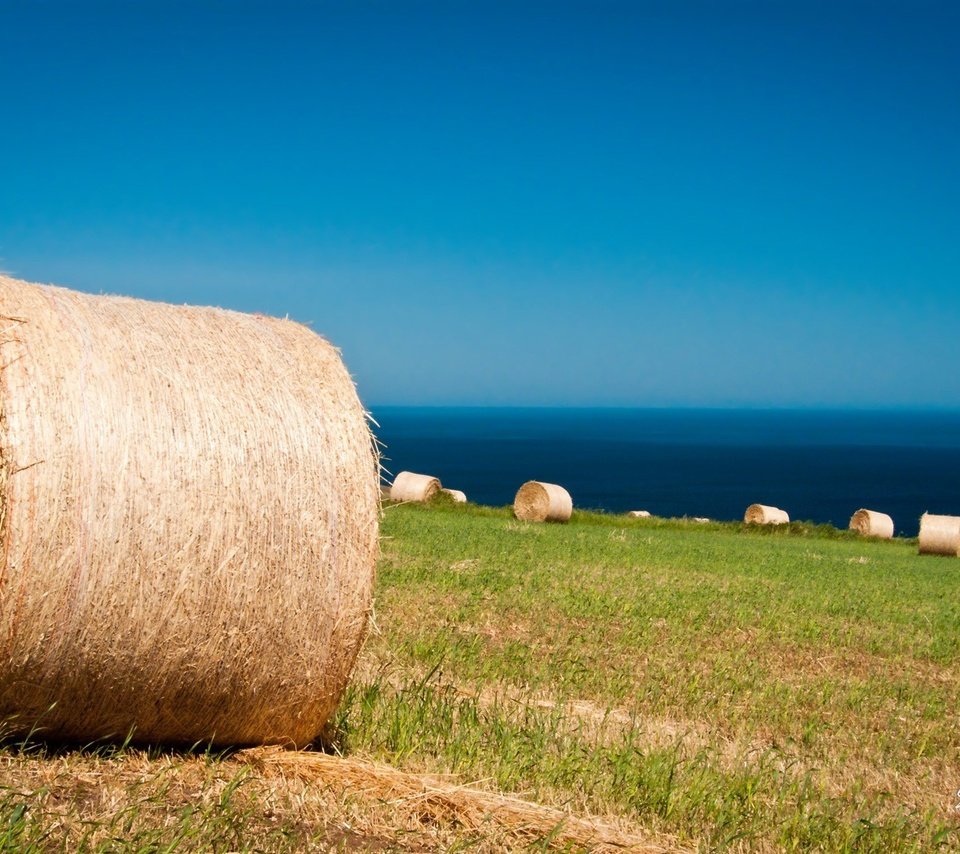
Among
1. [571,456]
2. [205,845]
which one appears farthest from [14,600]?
[571,456]

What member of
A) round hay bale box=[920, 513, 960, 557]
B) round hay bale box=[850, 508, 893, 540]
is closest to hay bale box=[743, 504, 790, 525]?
round hay bale box=[850, 508, 893, 540]

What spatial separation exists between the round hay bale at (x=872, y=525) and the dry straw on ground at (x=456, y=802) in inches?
1267

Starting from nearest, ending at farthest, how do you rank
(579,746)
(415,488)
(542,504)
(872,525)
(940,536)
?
(579,746), (940,536), (542,504), (415,488), (872,525)

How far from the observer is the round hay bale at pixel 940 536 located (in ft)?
95.9

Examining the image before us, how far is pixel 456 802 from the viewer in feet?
17.6

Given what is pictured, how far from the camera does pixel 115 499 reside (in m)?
5.34

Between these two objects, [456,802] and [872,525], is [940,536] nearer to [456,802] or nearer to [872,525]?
[872,525]

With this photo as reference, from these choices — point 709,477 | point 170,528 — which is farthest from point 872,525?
point 709,477

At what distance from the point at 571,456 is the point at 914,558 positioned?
5467 inches

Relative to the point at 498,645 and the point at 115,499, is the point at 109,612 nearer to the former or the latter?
the point at 115,499

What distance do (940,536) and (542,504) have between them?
443 inches

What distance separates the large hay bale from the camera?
5.23 meters

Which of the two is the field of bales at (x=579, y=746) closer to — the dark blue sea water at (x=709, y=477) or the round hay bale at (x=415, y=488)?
the round hay bale at (x=415, y=488)

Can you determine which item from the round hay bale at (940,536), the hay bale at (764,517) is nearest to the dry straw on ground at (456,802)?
the round hay bale at (940,536)
